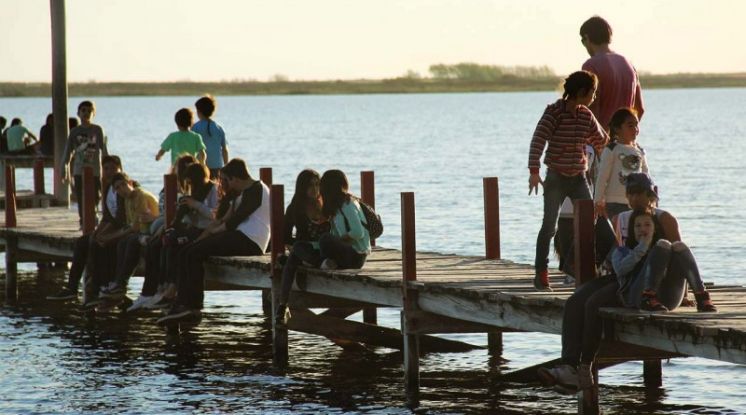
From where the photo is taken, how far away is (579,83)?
41.0ft

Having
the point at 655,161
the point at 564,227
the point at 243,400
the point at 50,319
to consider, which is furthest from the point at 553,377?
the point at 655,161

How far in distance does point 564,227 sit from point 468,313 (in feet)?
3.87

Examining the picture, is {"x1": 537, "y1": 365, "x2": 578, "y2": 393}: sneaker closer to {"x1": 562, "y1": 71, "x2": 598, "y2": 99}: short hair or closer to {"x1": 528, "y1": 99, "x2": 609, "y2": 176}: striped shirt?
{"x1": 528, "y1": 99, "x2": 609, "y2": 176}: striped shirt

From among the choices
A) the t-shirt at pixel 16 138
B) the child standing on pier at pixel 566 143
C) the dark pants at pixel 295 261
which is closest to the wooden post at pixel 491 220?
the dark pants at pixel 295 261

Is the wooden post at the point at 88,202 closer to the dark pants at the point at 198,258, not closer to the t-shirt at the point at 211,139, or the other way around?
the t-shirt at the point at 211,139

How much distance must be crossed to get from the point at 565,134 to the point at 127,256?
22.6ft

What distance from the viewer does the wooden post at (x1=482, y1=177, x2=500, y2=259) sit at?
16625 millimetres

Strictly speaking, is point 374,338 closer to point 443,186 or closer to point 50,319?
point 50,319

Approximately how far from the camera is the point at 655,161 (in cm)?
6894

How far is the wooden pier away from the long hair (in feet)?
1.78

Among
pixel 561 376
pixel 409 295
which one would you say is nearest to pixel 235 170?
pixel 409 295

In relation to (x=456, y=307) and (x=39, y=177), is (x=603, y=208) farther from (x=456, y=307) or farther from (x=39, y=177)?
(x=39, y=177)

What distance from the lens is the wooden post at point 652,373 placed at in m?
16.7

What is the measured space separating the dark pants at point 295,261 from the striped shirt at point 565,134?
11.2 feet
